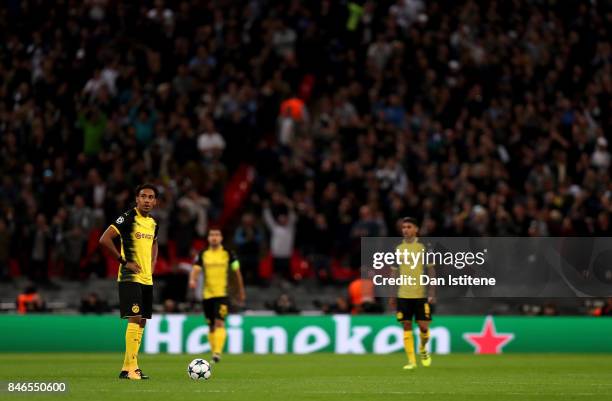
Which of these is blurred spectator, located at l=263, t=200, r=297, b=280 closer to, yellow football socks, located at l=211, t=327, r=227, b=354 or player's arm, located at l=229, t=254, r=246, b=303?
player's arm, located at l=229, t=254, r=246, b=303

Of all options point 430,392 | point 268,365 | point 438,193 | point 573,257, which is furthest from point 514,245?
point 430,392

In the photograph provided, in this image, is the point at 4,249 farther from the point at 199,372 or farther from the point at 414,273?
the point at 199,372

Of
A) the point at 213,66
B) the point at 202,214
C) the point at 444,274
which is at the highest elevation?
the point at 213,66

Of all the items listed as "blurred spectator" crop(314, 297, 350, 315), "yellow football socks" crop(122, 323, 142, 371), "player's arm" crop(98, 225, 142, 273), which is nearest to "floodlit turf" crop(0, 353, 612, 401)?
"yellow football socks" crop(122, 323, 142, 371)

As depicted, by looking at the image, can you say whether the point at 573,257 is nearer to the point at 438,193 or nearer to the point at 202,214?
the point at 438,193

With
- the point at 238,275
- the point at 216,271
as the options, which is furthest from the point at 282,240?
the point at 238,275

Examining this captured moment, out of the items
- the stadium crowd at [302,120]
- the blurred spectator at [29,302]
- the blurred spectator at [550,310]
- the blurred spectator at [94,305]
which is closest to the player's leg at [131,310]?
the blurred spectator at [94,305]

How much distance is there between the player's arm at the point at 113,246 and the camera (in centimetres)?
1514

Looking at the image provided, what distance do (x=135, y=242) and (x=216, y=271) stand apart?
6132mm

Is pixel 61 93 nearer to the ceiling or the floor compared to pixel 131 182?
nearer to the ceiling

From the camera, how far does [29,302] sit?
25484 millimetres

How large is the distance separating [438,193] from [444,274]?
6.45 metres

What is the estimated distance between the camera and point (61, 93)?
93.6 feet

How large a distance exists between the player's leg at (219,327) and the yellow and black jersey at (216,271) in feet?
0.45
